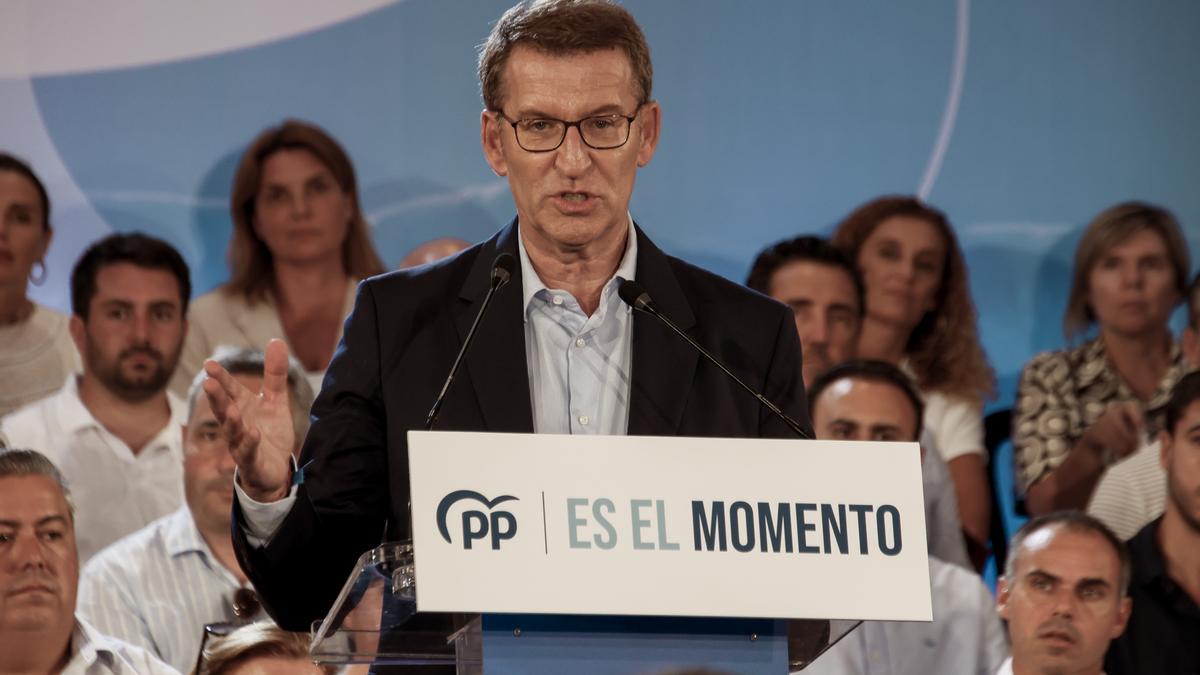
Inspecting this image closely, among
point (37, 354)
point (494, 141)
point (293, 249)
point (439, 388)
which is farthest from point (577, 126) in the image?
point (37, 354)

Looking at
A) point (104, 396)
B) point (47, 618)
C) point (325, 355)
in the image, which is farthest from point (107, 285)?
point (47, 618)

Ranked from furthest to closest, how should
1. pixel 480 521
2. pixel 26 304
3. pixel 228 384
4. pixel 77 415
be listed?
pixel 26 304 → pixel 77 415 → pixel 228 384 → pixel 480 521

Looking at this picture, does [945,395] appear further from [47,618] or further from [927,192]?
[47,618]

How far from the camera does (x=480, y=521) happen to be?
1587mm

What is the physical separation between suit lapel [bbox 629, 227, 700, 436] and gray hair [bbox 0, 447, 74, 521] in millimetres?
1986

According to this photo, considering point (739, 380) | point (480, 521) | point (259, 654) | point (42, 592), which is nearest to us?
point (480, 521)

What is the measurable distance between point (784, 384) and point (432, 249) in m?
2.73

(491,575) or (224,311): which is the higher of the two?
(224,311)

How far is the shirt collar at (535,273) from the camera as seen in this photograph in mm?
2123

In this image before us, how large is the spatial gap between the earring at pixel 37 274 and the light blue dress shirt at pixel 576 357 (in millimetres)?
2762

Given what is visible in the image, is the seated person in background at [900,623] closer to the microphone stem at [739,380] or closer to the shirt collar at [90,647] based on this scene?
the shirt collar at [90,647]

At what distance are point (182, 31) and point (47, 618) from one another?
6.55ft

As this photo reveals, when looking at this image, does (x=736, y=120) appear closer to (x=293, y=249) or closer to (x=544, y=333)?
(x=293, y=249)

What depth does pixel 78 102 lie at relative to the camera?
15.0ft
